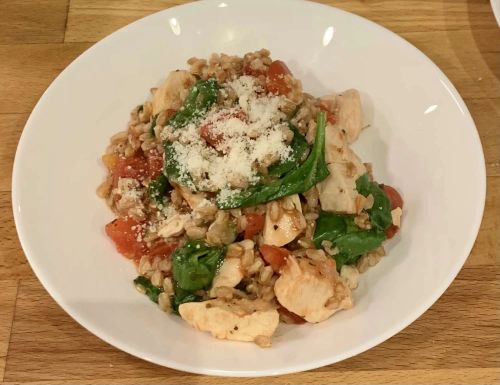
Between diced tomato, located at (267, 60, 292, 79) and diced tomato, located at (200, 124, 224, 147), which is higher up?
diced tomato, located at (267, 60, 292, 79)

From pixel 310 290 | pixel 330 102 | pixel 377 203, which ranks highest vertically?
pixel 330 102

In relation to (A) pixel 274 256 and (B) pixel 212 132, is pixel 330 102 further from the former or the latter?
(A) pixel 274 256

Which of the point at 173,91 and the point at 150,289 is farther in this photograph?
the point at 173,91

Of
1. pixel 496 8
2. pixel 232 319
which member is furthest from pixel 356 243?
pixel 496 8

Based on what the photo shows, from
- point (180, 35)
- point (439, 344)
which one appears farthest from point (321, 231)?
point (180, 35)

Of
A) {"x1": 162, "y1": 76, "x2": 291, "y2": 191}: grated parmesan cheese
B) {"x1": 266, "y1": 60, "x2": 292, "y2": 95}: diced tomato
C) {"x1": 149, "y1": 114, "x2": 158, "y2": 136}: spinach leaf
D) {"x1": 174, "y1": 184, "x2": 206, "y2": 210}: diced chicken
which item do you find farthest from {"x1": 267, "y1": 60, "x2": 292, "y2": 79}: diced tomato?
{"x1": 174, "y1": 184, "x2": 206, "y2": 210}: diced chicken

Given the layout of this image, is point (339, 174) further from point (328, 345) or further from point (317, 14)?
point (317, 14)

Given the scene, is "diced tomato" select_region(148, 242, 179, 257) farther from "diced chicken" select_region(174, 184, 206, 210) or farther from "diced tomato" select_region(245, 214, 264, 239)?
"diced tomato" select_region(245, 214, 264, 239)

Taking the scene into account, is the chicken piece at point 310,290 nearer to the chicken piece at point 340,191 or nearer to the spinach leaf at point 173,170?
the chicken piece at point 340,191
